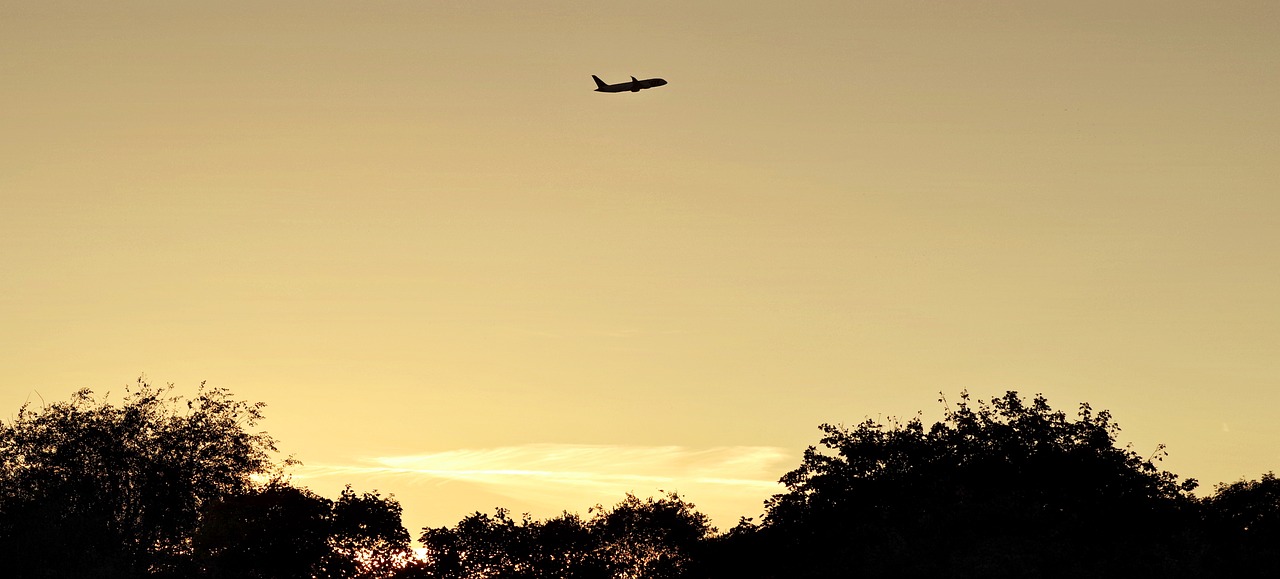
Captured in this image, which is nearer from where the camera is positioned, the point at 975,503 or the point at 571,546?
the point at 975,503

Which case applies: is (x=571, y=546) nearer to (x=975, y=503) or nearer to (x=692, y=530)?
(x=692, y=530)

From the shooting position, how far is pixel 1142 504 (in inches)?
3228

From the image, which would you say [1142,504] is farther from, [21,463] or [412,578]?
[21,463]

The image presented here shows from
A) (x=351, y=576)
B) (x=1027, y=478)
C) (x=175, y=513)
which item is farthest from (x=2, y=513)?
(x=1027, y=478)

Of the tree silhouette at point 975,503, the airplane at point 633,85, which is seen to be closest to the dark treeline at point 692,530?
the tree silhouette at point 975,503

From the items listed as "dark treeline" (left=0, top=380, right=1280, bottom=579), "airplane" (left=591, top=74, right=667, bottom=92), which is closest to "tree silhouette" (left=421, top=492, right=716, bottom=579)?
"dark treeline" (left=0, top=380, right=1280, bottom=579)

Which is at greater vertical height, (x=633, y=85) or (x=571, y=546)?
(x=633, y=85)

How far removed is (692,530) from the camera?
136 m

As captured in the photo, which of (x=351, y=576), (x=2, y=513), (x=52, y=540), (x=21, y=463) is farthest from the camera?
(x=351, y=576)

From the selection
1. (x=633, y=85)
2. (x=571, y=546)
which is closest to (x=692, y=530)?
(x=571, y=546)

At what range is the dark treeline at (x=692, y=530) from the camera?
72.8m

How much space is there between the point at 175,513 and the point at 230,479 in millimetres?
5165

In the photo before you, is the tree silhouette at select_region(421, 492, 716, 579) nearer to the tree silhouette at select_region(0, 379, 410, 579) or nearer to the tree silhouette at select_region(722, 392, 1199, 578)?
the tree silhouette at select_region(0, 379, 410, 579)

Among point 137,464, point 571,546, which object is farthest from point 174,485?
point 571,546
